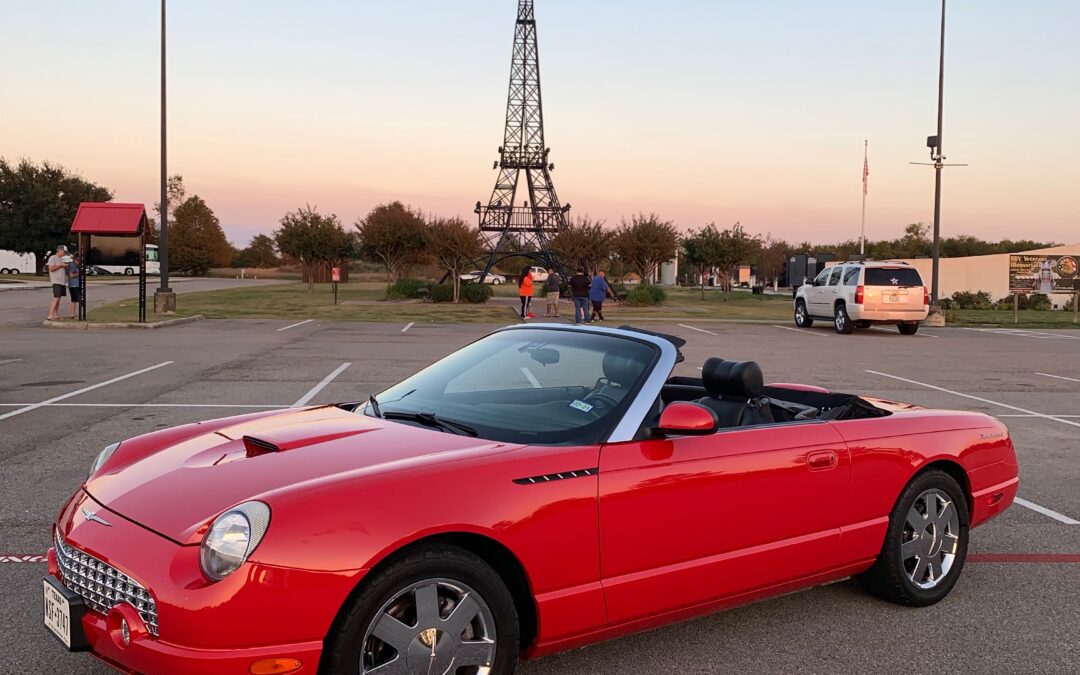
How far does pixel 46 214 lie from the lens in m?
67.6

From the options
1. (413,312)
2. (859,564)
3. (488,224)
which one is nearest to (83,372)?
(859,564)

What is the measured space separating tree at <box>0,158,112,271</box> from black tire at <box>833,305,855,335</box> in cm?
6260

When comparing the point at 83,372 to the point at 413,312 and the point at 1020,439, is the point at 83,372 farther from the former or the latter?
the point at 413,312

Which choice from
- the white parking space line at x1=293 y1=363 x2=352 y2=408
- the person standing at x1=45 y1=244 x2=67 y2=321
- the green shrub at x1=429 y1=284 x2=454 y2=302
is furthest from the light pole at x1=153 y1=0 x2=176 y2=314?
the green shrub at x1=429 y1=284 x2=454 y2=302

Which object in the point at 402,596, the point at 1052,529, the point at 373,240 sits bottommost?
the point at 1052,529

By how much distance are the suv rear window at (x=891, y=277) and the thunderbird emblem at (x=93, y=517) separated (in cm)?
2266

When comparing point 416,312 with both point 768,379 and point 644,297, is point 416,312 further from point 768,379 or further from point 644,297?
point 768,379

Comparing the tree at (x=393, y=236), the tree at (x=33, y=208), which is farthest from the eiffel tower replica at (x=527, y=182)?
the tree at (x=33, y=208)

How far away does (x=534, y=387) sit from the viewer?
14.4 ft

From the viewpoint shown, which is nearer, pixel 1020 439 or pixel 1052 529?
pixel 1052 529

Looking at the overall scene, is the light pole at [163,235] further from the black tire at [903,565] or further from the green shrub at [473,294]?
the black tire at [903,565]

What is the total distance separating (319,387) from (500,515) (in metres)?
9.17

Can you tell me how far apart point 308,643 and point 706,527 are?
1.67 m

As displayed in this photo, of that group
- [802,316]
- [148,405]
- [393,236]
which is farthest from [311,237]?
[148,405]
